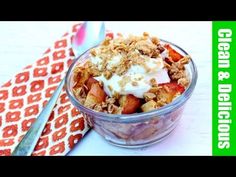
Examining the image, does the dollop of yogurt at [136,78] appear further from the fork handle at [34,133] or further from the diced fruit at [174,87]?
the fork handle at [34,133]

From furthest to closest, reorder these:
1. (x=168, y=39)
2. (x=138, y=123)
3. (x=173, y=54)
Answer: (x=168, y=39) < (x=173, y=54) < (x=138, y=123)

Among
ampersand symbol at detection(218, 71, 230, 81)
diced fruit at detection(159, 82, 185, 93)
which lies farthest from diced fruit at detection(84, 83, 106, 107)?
ampersand symbol at detection(218, 71, 230, 81)

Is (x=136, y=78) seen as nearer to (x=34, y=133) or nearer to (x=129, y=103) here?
(x=129, y=103)

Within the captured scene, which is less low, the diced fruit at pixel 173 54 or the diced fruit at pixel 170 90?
the diced fruit at pixel 173 54

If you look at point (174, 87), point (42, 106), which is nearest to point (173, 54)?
point (174, 87)

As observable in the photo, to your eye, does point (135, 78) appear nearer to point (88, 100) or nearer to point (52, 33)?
point (88, 100)

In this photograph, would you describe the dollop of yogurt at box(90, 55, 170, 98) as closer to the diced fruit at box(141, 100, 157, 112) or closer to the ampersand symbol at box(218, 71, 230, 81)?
the diced fruit at box(141, 100, 157, 112)

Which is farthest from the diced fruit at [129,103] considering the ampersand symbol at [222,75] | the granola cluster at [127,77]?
the ampersand symbol at [222,75]

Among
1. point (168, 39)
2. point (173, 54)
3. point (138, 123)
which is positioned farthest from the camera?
point (168, 39)
